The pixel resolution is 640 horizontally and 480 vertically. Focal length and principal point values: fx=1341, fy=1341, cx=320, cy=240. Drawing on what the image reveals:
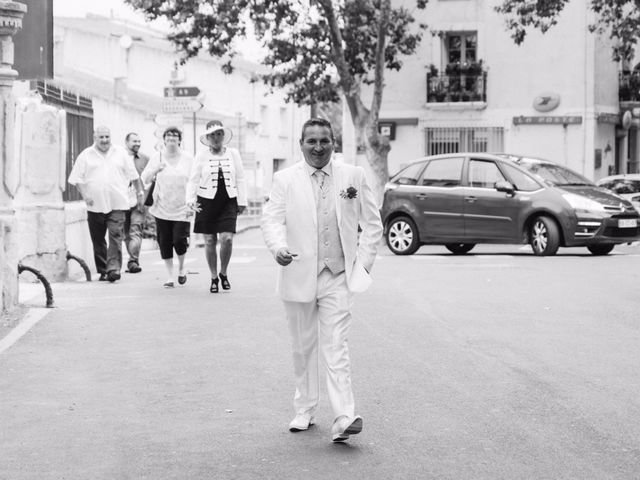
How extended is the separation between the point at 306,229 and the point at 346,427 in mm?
1061

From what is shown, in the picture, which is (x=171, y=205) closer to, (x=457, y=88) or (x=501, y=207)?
(x=501, y=207)

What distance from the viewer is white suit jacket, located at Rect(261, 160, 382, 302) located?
22.5ft

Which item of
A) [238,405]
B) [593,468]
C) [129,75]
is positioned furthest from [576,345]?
[129,75]

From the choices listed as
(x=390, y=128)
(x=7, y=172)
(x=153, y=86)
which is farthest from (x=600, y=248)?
(x=153, y=86)

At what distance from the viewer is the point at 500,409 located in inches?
293

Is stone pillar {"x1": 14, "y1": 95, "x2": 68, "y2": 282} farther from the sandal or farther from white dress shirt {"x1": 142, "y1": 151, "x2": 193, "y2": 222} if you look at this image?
the sandal

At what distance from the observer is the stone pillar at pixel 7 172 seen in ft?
37.9

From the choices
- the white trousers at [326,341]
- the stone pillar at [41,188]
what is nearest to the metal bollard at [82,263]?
the stone pillar at [41,188]

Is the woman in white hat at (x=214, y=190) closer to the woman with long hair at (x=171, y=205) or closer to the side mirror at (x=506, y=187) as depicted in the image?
the woman with long hair at (x=171, y=205)

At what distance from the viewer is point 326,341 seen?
6824mm

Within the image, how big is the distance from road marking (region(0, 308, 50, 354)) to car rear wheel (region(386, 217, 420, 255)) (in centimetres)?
969

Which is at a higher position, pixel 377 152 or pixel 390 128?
pixel 390 128

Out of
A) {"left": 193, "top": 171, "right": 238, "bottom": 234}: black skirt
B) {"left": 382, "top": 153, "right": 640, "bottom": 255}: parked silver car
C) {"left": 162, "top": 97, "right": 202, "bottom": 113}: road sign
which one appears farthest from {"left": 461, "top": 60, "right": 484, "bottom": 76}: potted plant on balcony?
{"left": 193, "top": 171, "right": 238, "bottom": 234}: black skirt

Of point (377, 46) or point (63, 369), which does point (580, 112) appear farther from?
point (63, 369)
